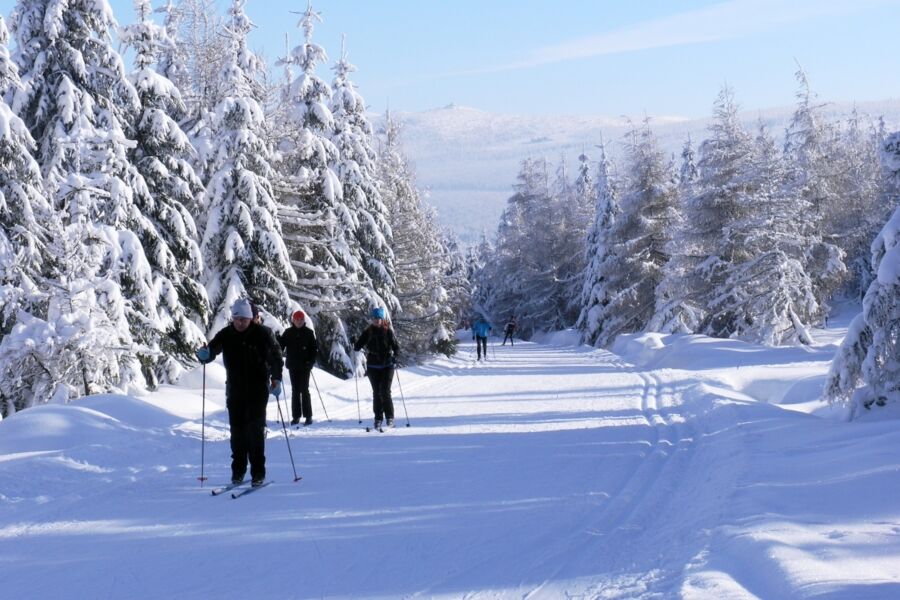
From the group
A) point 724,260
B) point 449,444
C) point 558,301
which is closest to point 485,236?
point 558,301

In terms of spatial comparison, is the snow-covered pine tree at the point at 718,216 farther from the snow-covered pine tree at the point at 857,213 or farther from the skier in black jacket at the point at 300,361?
the skier in black jacket at the point at 300,361

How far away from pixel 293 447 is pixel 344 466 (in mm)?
1820

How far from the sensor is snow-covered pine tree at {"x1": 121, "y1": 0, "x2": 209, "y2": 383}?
19953mm

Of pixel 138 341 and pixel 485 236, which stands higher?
pixel 485 236

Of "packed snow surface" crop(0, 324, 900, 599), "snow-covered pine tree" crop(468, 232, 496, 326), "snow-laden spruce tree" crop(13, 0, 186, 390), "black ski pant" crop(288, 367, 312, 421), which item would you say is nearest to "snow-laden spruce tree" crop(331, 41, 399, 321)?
"snow-laden spruce tree" crop(13, 0, 186, 390)

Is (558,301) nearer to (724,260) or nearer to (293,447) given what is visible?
(724,260)

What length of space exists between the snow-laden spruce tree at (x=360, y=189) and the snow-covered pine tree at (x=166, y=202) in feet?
26.1

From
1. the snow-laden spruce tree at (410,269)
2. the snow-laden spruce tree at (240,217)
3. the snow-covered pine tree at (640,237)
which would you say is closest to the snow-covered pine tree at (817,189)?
the snow-covered pine tree at (640,237)

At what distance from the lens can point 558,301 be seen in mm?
70000

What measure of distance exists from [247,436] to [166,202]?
13085 mm

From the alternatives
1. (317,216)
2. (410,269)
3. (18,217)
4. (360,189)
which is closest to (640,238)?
(410,269)

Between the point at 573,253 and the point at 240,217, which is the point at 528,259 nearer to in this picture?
the point at 573,253

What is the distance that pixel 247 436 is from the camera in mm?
9305

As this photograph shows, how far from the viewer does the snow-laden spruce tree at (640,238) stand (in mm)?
45188
